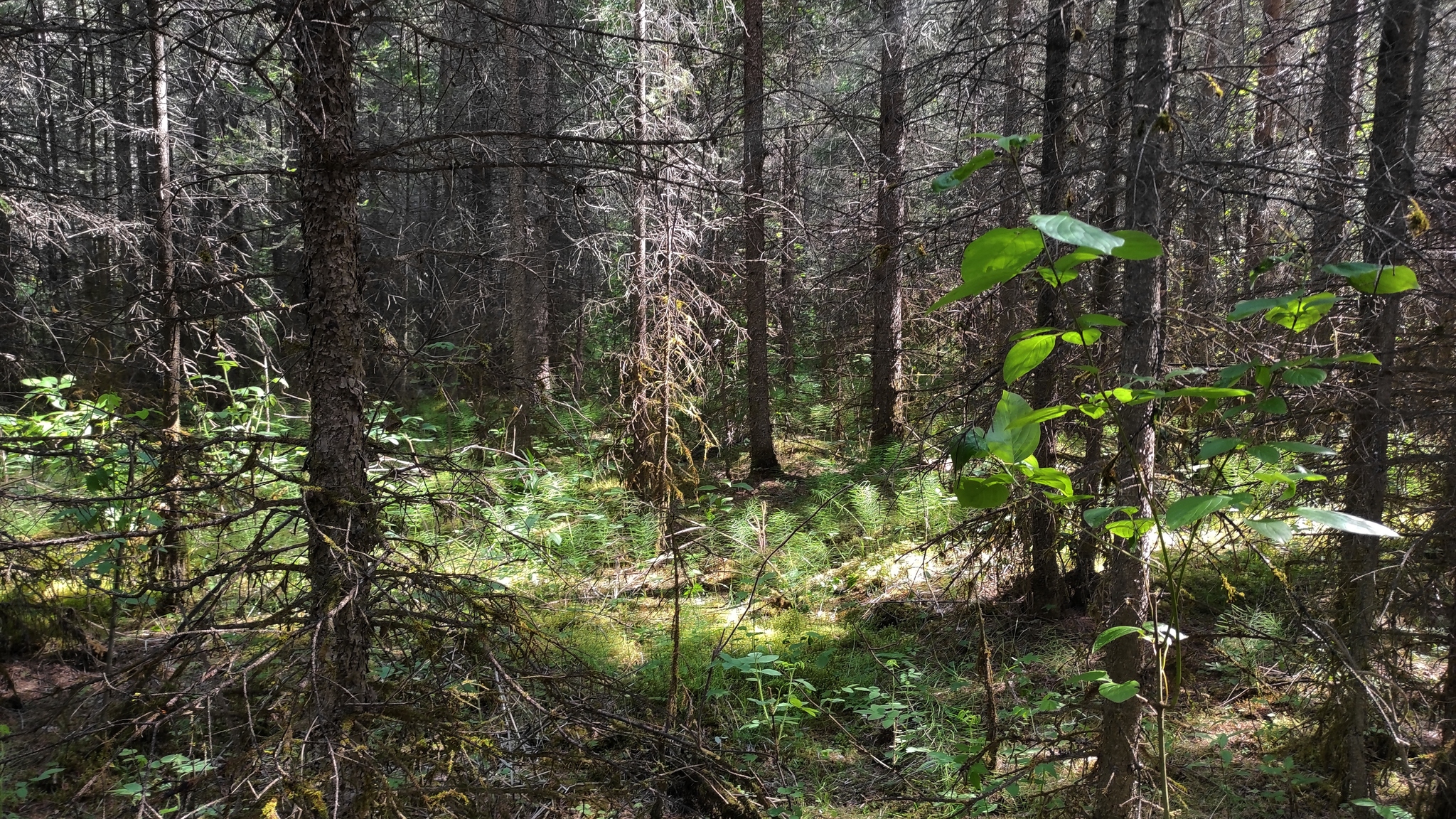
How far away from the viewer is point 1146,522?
1.56 m

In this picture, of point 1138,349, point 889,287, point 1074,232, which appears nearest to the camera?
point 1074,232

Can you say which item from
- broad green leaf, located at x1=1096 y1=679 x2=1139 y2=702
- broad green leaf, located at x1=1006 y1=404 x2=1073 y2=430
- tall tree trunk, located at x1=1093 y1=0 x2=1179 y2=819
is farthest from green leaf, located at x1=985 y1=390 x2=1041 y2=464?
tall tree trunk, located at x1=1093 y1=0 x2=1179 y2=819

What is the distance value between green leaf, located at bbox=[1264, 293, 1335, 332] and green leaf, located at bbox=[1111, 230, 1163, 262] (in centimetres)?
36

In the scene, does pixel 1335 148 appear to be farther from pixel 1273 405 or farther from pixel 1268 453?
pixel 1268 453

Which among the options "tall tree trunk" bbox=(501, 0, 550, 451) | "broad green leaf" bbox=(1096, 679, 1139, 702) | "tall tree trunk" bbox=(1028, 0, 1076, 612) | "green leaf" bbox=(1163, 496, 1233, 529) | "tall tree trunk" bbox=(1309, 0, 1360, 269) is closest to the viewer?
"green leaf" bbox=(1163, 496, 1233, 529)

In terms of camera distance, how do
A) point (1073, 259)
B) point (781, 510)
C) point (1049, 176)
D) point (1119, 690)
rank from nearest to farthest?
1. point (1073, 259)
2. point (1119, 690)
3. point (1049, 176)
4. point (781, 510)

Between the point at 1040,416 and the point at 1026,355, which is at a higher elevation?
the point at 1026,355

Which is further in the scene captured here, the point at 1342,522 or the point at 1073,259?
the point at 1073,259

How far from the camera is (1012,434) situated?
4.63ft

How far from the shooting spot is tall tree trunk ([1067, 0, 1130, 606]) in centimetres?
409

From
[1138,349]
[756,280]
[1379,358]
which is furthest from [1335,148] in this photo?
[756,280]

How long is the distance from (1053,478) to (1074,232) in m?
0.62

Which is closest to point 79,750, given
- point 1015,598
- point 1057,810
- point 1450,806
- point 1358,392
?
point 1057,810

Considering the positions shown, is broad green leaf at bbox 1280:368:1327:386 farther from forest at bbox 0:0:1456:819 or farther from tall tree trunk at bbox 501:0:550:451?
tall tree trunk at bbox 501:0:550:451
